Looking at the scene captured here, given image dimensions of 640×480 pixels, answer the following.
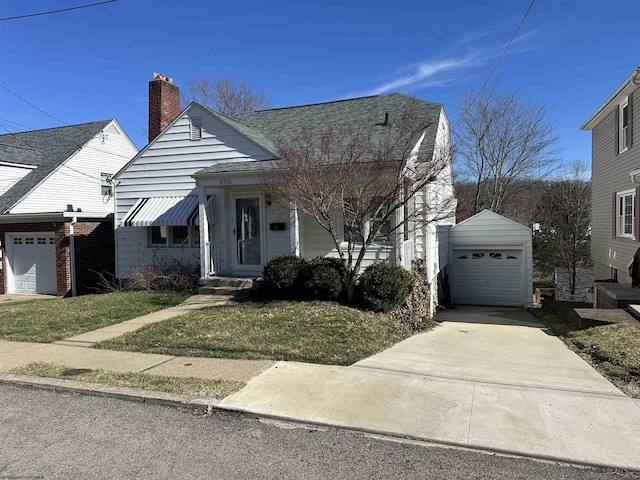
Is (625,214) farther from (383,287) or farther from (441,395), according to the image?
(441,395)

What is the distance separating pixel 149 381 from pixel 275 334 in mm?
2603

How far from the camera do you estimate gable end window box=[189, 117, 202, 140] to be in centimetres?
1392

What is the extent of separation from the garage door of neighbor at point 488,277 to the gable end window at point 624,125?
5.52 m

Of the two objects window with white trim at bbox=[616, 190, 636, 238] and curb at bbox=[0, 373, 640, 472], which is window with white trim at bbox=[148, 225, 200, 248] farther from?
window with white trim at bbox=[616, 190, 636, 238]

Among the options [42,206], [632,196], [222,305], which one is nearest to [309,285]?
[222,305]

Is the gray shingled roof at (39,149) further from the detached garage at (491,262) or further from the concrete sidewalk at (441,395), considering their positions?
the detached garage at (491,262)

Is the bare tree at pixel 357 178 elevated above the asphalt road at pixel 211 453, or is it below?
above

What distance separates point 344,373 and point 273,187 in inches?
221

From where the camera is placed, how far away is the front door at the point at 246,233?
1294cm

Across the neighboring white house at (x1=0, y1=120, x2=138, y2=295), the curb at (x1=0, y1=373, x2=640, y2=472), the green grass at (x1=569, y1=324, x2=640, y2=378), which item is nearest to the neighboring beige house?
the green grass at (x1=569, y1=324, x2=640, y2=378)

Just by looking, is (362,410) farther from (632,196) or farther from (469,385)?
(632,196)

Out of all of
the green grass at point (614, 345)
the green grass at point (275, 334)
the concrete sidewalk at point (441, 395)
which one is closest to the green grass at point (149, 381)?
A: the concrete sidewalk at point (441, 395)

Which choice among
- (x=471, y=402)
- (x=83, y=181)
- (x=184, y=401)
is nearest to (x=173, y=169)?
(x=83, y=181)

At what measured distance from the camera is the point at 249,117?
17.0 m
